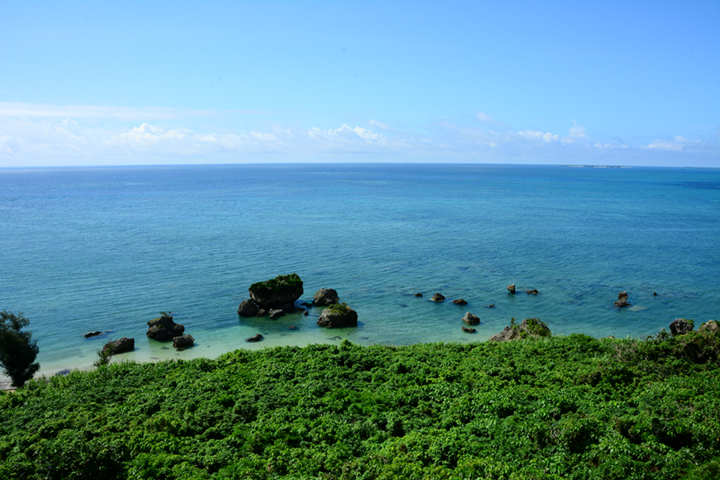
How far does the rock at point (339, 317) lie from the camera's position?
4800 cm

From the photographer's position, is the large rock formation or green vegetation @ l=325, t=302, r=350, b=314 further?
green vegetation @ l=325, t=302, r=350, b=314

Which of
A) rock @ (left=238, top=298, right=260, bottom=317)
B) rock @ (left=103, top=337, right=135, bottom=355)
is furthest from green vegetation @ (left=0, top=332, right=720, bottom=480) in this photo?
rock @ (left=238, top=298, right=260, bottom=317)

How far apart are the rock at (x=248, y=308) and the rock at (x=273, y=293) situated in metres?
0.80

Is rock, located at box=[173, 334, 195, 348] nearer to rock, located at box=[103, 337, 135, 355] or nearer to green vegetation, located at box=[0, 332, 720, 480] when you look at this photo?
rock, located at box=[103, 337, 135, 355]

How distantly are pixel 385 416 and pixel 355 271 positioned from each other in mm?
45417

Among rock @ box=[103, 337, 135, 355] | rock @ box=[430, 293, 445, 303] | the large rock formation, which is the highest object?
the large rock formation

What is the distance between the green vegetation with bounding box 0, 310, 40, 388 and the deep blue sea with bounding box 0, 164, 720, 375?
5.13 m

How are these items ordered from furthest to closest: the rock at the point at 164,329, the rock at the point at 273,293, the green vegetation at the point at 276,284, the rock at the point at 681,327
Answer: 1. the green vegetation at the point at 276,284
2. the rock at the point at 273,293
3. the rock at the point at 164,329
4. the rock at the point at 681,327

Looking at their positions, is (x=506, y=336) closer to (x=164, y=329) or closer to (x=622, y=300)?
(x=622, y=300)

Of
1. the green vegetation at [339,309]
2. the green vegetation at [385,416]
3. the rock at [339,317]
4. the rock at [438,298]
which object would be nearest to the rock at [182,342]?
the rock at [339,317]

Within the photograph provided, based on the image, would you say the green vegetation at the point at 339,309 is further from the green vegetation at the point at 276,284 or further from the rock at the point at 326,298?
the green vegetation at the point at 276,284

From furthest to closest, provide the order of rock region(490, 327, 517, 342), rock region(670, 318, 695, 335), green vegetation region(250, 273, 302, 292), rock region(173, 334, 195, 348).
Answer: green vegetation region(250, 273, 302, 292)
rock region(173, 334, 195, 348)
rock region(670, 318, 695, 335)
rock region(490, 327, 517, 342)

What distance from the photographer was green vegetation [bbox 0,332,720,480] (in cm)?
1816

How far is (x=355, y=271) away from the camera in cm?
6762
